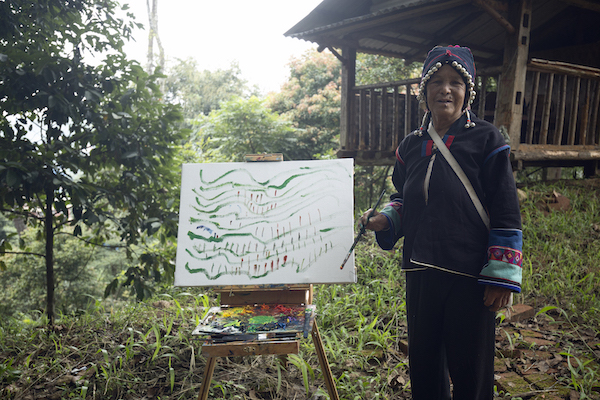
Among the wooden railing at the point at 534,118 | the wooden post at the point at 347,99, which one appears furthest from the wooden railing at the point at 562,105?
the wooden post at the point at 347,99

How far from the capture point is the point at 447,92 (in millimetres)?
1620

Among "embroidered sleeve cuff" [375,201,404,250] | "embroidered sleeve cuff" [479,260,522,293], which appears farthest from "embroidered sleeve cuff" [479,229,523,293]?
"embroidered sleeve cuff" [375,201,404,250]

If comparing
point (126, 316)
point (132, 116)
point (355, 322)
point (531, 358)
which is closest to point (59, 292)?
point (126, 316)

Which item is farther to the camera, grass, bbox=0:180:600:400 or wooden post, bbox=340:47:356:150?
wooden post, bbox=340:47:356:150

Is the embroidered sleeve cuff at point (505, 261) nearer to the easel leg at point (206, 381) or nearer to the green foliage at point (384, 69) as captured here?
the easel leg at point (206, 381)

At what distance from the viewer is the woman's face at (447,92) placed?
5.33 ft

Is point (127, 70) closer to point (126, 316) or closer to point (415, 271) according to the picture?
point (126, 316)

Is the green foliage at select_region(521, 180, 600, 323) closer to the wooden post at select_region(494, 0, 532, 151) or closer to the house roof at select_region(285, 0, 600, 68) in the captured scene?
the wooden post at select_region(494, 0, 532, 151)

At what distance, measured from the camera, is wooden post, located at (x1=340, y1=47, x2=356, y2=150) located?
6.21 m

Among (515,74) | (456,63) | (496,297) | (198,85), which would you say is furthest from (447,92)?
(198,85)

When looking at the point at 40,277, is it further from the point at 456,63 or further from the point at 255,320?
the point at 456,63

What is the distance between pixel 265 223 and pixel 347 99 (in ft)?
14.1

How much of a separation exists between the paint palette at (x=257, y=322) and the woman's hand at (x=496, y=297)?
33.5 inches

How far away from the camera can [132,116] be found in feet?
10.4
